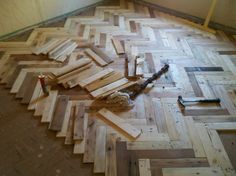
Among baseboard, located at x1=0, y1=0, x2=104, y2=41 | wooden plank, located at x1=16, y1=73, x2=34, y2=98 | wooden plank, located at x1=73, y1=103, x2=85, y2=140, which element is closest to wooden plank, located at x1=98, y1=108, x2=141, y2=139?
wooden plank, located at x1=73, y1=103, x2=85, y2=140

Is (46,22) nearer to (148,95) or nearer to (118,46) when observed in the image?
(118,46)

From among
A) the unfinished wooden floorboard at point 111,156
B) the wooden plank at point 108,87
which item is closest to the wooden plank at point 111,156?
the unfinished wooden floorboard at point 111,156

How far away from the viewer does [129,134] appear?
5.80 feet

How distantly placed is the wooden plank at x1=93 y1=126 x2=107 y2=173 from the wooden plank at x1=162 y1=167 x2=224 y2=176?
0.41 meters

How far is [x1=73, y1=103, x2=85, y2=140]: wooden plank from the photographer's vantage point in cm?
175

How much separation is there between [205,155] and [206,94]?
673 mm

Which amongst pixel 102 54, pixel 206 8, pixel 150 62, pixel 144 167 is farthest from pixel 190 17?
pixel 144 167

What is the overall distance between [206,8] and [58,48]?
2.00 m

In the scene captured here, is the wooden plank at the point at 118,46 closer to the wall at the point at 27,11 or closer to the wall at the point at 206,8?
the wall at the point at 27,11

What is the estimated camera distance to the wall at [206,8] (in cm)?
293

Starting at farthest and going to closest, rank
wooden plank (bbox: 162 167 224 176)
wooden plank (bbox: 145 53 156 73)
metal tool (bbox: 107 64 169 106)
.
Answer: wooden plank (bbox: 145 53 156 73)
metal tool (bbox: 107 64 169 106)
wooden plank (bbox: 162 167 224 176)

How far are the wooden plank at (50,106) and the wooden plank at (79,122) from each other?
204 millimetres

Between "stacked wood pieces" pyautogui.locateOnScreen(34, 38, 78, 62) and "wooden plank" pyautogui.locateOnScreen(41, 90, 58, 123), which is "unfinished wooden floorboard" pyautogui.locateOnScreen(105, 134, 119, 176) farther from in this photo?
"stacked wood pieces" pyautogui.locateOnScreen(34, 38, 78, 62)

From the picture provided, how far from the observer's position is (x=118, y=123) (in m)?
1.85
